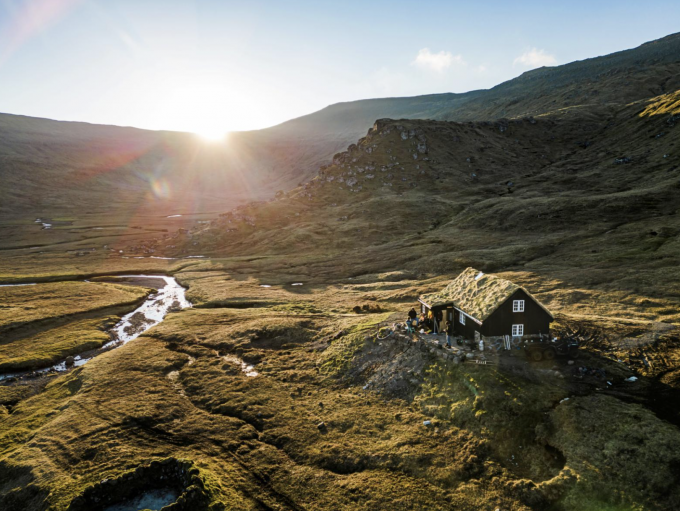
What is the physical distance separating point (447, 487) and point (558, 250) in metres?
83.3

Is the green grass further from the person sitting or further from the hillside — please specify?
the person sitting

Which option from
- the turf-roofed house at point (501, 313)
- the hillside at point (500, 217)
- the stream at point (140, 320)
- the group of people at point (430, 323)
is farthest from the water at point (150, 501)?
the hillside at point (500, 217)

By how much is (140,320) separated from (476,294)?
63.8 m

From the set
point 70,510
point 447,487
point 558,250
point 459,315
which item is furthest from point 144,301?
point 558,250

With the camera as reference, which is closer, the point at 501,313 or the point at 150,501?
the point at 150,501

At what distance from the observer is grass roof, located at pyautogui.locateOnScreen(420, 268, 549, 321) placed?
39.7m

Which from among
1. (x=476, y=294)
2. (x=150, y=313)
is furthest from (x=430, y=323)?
(x=150, y=313)

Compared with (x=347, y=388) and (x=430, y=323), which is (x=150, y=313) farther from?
(x=430, y=323)

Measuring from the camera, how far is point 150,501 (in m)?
27.0

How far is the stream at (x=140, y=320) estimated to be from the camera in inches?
2104

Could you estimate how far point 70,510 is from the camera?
25.7 m

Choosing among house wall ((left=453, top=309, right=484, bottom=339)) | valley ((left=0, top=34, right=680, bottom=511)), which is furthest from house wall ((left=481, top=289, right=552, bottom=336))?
valley ((left=0, top=34, right=680, bottom=511))

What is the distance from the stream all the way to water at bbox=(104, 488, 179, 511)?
→ 1334 inches

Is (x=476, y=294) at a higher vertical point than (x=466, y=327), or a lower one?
higher
